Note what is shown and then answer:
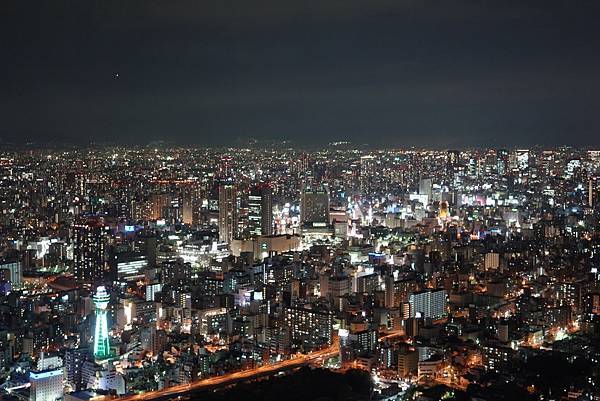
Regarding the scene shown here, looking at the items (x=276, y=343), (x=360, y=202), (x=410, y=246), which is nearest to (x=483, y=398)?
(x=276, y=343)

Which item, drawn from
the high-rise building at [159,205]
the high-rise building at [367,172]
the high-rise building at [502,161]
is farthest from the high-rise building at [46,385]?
the high-rise building at [502,161]

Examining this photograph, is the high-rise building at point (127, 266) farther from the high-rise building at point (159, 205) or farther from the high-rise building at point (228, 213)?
the high-rise building at point (159, 205)

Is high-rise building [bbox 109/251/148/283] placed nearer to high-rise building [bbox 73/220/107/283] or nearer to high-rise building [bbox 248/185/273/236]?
high-rise building [bbox 73/220/107/283]

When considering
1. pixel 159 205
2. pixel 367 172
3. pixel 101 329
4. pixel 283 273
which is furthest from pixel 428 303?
pixel 367 172

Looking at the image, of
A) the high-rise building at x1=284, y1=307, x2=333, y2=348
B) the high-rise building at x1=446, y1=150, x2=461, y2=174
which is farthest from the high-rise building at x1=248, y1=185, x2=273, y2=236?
the high-rise building at x1=446, y1=150, x2=461, y2=174

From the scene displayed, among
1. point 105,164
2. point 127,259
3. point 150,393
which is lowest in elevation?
point 150,393

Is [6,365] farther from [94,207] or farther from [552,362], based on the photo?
[94,207]
